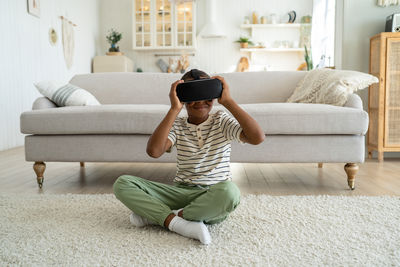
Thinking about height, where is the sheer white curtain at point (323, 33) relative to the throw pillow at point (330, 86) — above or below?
above

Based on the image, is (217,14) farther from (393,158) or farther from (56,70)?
(393,158)

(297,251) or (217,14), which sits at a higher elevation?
(217,14)

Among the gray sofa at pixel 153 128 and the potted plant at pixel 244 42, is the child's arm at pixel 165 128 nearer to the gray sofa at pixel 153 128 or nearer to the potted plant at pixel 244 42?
the gray sofa at pixel 153 128

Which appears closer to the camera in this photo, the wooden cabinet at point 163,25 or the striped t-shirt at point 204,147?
the striped t-shirt at point 204,147

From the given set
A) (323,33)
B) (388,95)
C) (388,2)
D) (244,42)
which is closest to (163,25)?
(244,42)

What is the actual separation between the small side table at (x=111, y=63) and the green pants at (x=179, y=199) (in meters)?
4.91

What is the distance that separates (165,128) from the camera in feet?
3.99

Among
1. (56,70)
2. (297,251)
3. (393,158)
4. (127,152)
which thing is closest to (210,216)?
(297,251)

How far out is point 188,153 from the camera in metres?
1.32

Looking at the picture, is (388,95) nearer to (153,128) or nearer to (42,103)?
(153,128)

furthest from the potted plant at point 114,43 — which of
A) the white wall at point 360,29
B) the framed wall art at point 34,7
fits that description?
the white wall at point 360,29

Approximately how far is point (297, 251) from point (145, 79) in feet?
6.69

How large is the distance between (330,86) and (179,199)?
133 cm

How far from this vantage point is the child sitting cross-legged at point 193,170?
47.3 inches
